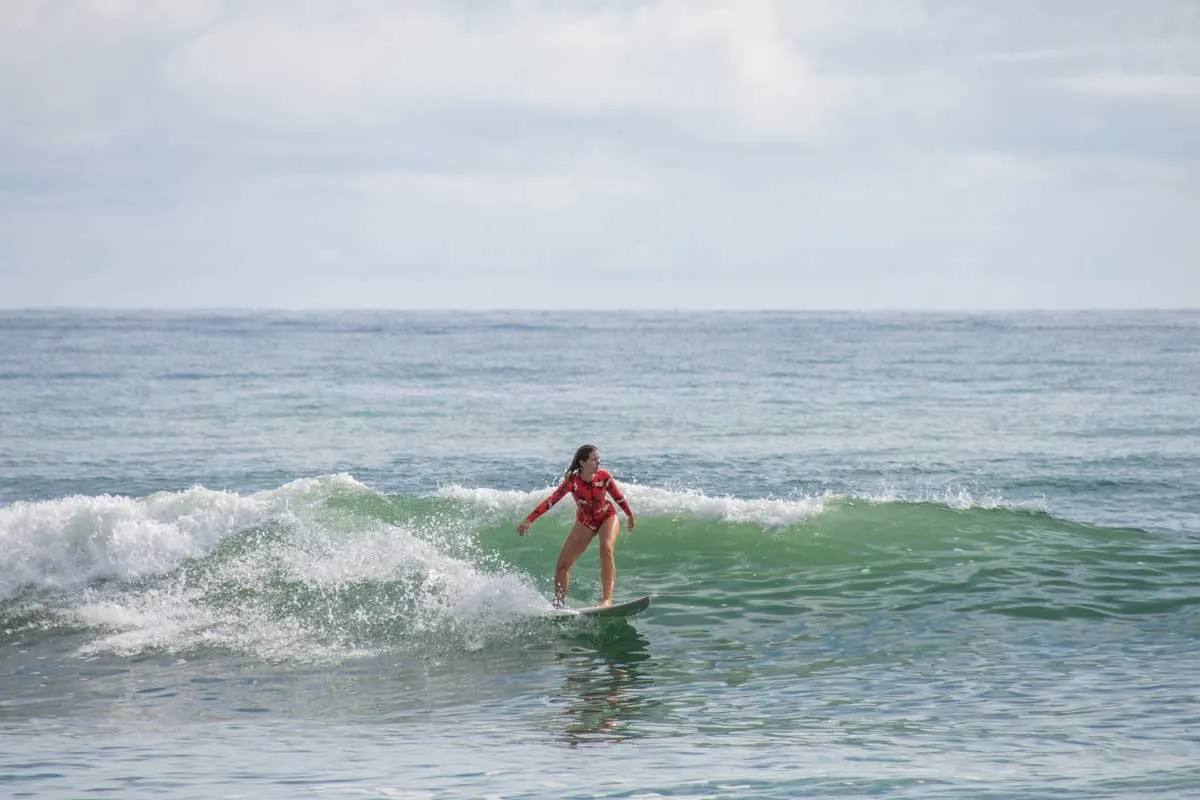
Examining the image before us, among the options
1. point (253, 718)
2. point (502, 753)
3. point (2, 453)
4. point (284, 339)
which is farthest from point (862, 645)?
point (284, 339)

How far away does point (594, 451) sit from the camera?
15.1 metres

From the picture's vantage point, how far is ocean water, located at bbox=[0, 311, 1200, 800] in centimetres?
1024

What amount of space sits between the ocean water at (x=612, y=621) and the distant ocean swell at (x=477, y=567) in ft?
0.20

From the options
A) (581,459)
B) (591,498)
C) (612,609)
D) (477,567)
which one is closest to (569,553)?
(591,498)

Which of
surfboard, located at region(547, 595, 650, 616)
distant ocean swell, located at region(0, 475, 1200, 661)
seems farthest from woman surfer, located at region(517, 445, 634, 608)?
distant ocean swell, located at region(0, 475, 1200, 661)

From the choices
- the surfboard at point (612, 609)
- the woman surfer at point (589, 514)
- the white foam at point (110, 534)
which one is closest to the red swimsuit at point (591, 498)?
the woman surfer at point (589, 514)

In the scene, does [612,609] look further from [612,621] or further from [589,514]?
[589,514]

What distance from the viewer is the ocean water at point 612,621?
10242 mm

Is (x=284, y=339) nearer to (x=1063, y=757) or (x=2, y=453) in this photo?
(x=2, y=453)

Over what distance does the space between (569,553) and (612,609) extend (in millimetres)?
852

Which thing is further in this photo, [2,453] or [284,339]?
[284,339]

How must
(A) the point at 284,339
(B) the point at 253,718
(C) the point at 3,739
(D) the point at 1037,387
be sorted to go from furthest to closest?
(A) the point at 284,339 → (D) the point at 1037,387 → (B) the point at 253,718 → (C) the point at 3,739

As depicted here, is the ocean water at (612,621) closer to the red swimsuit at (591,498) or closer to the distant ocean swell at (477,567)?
the distant ocean swell at (477,567)

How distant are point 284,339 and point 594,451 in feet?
262
